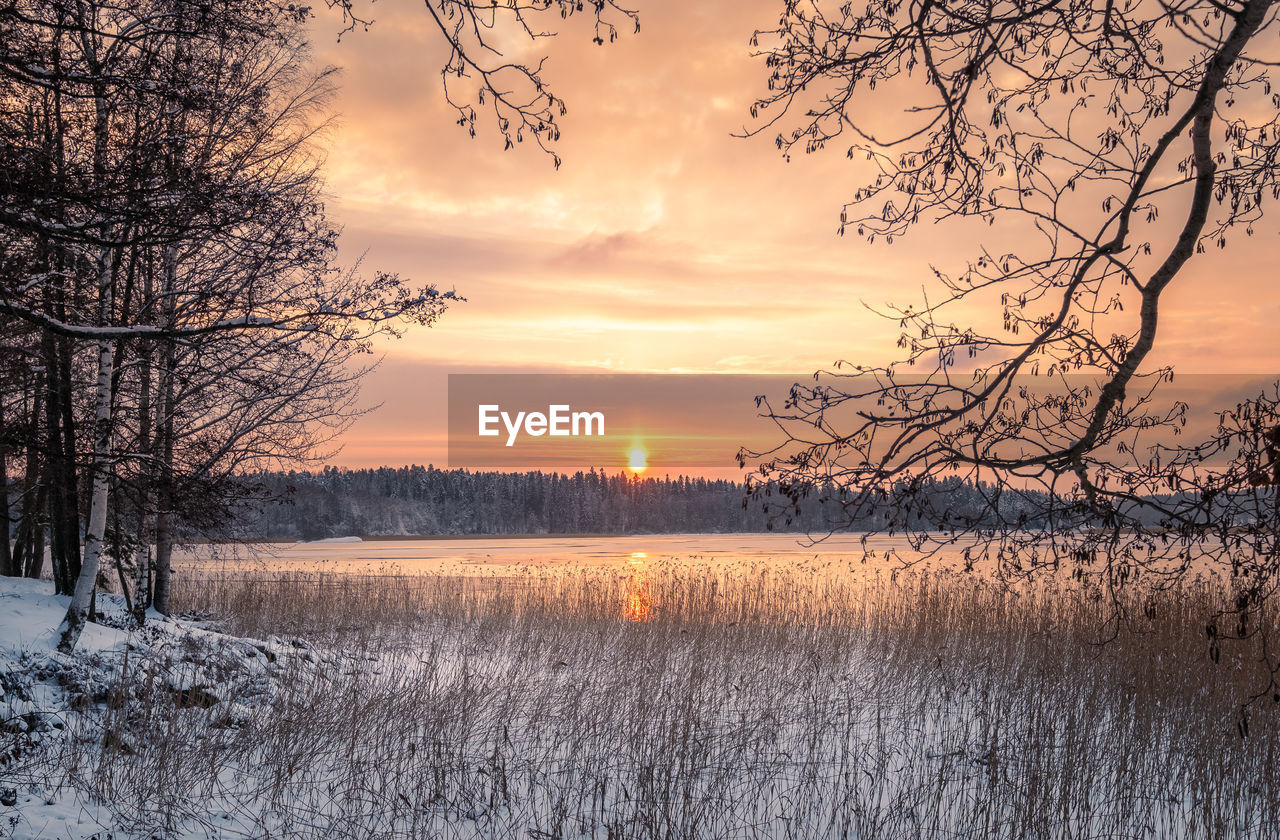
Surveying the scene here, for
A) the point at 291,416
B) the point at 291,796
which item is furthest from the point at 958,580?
the point at 291,796

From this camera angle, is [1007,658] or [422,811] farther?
[1007,658]

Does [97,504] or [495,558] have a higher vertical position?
[97,504]

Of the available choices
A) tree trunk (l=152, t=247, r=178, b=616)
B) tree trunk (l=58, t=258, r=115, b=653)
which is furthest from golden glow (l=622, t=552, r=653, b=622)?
tree trunk (l=58, t=258, r=115, b=653)

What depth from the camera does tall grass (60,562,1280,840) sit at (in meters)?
6.25

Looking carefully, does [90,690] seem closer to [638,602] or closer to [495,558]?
[638,602]

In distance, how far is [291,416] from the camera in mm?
12664

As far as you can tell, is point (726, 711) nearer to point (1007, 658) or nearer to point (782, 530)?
point (1007, 658)

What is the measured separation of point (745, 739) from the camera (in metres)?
7.93

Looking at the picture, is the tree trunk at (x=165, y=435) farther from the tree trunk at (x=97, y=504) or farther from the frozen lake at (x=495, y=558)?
the frozen lake at (x=495, y=558)

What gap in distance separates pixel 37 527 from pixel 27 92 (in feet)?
26.1

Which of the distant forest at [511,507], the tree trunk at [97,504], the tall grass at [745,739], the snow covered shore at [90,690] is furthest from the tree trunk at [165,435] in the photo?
the distant forest at [511,507]

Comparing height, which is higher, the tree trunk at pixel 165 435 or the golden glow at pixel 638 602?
the tree trunk at pixel 165 435

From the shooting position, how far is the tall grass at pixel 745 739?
6254mm

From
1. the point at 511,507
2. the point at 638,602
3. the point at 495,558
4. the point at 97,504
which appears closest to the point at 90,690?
the point at 97,504
